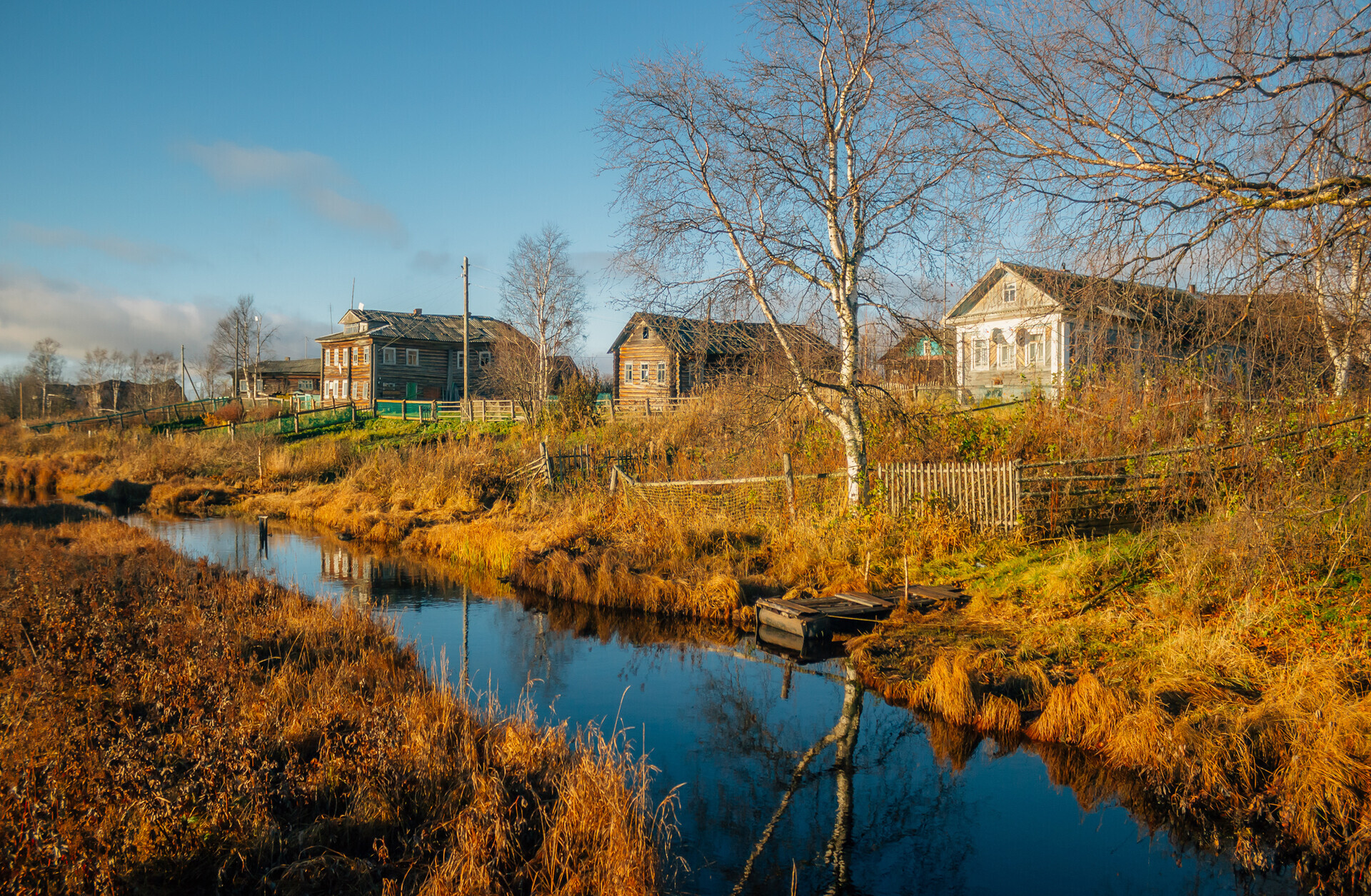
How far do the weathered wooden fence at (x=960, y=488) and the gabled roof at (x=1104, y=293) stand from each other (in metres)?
6.80

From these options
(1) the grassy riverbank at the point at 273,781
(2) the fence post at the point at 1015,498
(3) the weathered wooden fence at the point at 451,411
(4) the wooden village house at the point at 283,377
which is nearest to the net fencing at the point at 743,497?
(2) the fence post at the point at 1015,498

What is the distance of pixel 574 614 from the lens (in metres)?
13.8

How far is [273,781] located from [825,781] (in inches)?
177

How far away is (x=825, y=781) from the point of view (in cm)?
736

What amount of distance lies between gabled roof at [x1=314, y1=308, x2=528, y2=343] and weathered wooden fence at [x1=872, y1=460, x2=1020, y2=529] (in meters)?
39.0

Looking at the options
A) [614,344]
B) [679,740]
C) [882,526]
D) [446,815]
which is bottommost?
[679,740]

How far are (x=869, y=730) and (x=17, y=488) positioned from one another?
117ft

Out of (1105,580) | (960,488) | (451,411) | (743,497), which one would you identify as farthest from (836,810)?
(451,411)

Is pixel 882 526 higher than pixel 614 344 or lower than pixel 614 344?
lower

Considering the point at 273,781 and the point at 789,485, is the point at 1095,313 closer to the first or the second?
the point at 273,781

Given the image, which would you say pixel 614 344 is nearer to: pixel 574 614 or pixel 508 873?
pixel 574 614

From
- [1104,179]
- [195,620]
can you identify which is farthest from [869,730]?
[195,620]

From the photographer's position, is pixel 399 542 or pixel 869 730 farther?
pixel 399 542

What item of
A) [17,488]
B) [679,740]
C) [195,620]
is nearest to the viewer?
[679,740]
